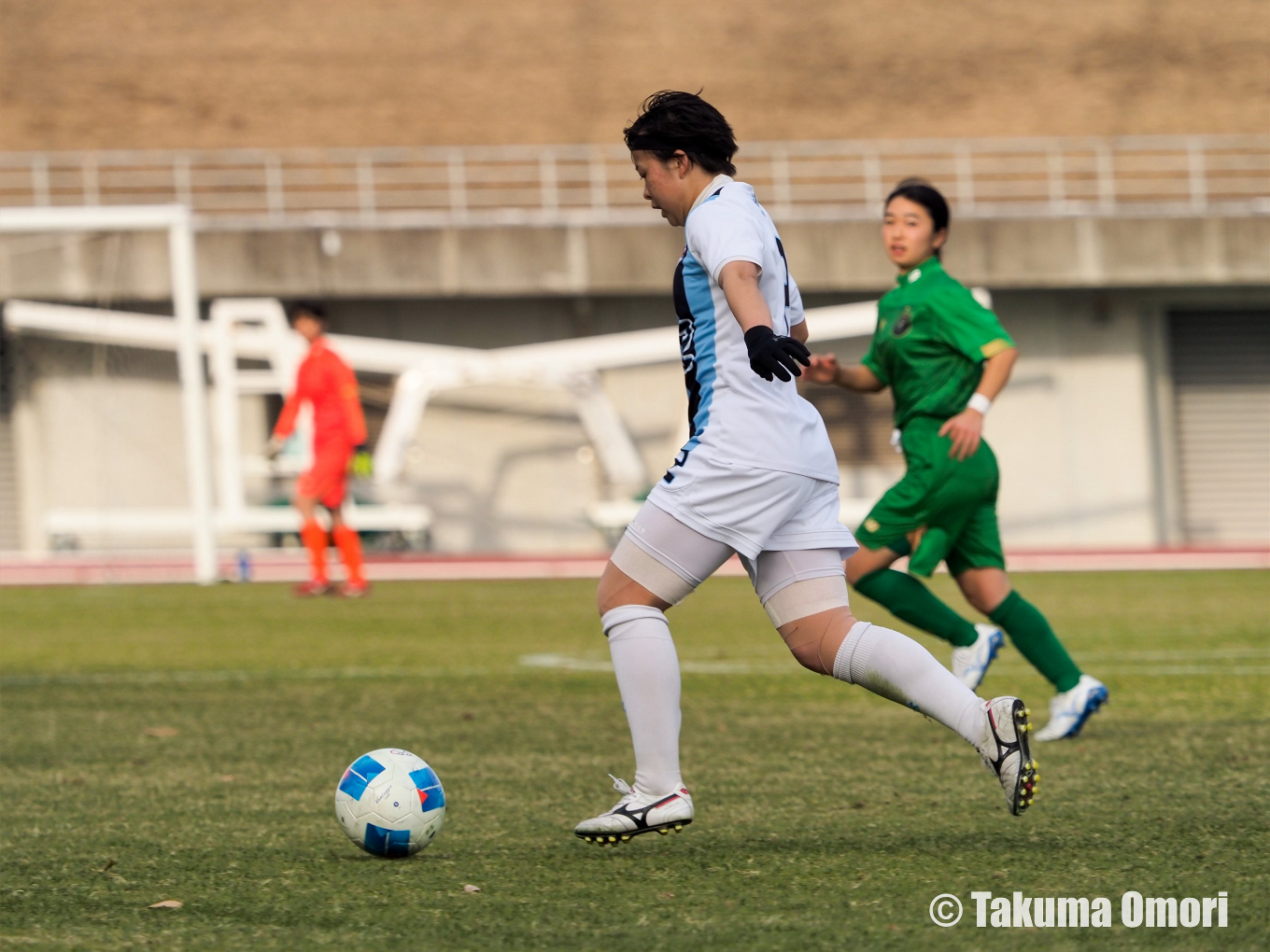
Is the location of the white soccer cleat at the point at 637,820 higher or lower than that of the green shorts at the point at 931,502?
lower

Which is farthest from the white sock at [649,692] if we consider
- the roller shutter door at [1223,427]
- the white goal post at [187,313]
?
the roller shutter door at [1223,427]

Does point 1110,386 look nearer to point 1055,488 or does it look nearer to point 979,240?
point 1055,488

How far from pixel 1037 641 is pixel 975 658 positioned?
28 centimetres

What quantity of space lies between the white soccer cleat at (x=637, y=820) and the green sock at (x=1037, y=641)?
2355 mm

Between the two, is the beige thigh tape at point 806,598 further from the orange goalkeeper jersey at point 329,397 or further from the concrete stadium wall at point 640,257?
the concrete stadium wall at point 640,257

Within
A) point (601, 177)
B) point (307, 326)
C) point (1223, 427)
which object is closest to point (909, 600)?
point (307, 326)

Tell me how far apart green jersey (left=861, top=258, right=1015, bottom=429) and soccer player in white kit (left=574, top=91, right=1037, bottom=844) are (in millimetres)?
1914

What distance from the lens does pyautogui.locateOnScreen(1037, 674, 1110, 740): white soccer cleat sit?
18.6 ft

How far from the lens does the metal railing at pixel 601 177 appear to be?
2547 centimetres

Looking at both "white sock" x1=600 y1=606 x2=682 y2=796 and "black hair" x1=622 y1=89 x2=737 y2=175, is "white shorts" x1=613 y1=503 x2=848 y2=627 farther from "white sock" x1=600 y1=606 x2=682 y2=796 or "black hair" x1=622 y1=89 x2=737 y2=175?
"black hair" x1=622 y1=89 x2=737 y2=175

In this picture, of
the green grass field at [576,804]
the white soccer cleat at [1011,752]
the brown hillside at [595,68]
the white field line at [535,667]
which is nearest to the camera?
the green grass field at [576,804]

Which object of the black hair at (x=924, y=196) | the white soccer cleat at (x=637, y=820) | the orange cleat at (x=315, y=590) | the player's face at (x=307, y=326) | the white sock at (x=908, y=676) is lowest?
the white soccer cleat at (x=637, y=820)

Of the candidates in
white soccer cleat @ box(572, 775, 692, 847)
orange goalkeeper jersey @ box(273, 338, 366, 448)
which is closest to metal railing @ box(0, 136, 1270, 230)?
orange goalkeeper jersey @ box(273, 338, 366, 448)

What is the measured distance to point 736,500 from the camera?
148 inches
